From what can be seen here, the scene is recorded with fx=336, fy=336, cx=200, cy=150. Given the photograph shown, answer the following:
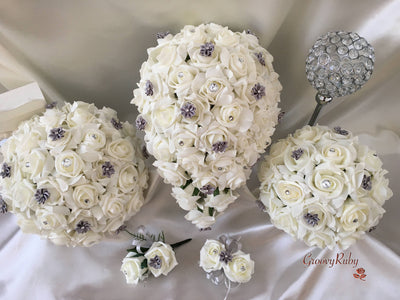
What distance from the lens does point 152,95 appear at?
76cm

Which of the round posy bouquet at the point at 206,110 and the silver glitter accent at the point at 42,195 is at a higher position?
the round posy bouquet at the point at 206,110

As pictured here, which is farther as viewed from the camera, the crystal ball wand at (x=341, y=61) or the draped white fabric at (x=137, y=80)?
the draped white fabric at (x=137, y=80)

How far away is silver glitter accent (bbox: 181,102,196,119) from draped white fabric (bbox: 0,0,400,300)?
1.27ft

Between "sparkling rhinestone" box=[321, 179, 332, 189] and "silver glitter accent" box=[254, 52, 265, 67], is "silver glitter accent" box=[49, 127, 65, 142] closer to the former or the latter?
"silver glitter accent" box=[254, 52, 265, 67]

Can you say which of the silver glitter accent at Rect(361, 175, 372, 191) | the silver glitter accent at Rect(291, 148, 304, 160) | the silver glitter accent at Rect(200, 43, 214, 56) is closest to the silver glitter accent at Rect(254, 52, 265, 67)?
the silver glitter accent at Rect(200, 43, 214, 56)

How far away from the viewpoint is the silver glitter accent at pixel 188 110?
71 cm

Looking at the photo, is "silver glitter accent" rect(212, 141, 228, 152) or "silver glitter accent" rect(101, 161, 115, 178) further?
"silver glitter accent" rect(101, 161, 115, 178)

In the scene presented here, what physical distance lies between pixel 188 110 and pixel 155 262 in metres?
0.46

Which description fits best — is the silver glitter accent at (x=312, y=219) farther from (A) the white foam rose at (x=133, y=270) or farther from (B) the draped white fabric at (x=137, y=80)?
(A) the white foam rose at (x=133, y=270)

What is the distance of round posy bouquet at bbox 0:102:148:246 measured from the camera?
82 centimetres

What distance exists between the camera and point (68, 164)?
810 millimetres

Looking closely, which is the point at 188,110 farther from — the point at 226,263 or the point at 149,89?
the point at 226,263

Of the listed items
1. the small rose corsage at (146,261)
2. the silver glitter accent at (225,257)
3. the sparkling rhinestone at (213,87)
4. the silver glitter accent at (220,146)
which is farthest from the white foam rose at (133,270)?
the sparkling rhinestone at (213,87)

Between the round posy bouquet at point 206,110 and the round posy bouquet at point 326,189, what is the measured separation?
0.12 meters
